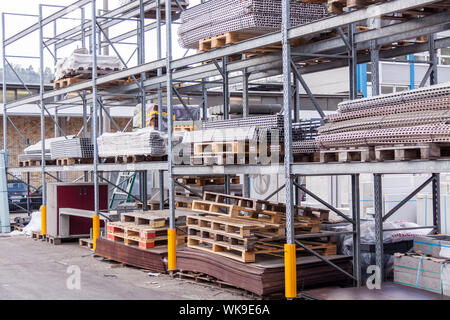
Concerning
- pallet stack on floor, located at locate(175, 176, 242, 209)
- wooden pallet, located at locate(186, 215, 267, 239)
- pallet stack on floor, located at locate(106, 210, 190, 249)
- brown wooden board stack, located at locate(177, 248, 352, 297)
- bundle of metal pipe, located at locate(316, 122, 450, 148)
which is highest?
bundle of metal pipe, located at locate(316, 122, 450, 148)

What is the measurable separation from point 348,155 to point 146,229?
511cm

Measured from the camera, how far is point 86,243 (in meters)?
15.6

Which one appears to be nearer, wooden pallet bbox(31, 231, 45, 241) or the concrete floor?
the concrete floor

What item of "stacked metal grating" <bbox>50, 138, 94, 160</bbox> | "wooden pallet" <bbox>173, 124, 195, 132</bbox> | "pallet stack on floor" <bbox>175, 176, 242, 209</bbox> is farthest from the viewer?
"stacked metal grating" <bbox>50, 138, 94, 160</bbox>

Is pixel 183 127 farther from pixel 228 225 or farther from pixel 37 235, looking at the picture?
pixel 37 235

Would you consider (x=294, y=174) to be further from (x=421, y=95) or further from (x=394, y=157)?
(x=421, y=95)

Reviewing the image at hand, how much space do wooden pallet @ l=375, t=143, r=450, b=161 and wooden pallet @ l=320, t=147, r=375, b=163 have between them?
20cm

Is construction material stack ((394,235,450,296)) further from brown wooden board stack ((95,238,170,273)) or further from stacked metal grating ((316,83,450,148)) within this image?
brown wooden board stack ((95,238,170,273))

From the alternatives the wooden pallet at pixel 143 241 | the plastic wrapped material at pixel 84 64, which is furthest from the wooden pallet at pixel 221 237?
the plastic wrapped material at pixel 84 64

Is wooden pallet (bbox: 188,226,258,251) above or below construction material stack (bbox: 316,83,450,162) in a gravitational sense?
below

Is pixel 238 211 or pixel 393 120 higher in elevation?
pixel 393 120

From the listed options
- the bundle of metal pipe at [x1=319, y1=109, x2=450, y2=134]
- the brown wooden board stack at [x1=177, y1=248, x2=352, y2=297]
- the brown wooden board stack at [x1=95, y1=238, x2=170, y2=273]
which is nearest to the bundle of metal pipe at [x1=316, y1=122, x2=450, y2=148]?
the bundle of metal pipe at [x1=319, y1=109, x2=450, y2=134]

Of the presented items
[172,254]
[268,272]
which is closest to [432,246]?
[268,272]

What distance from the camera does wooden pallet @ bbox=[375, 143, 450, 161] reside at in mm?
6742
